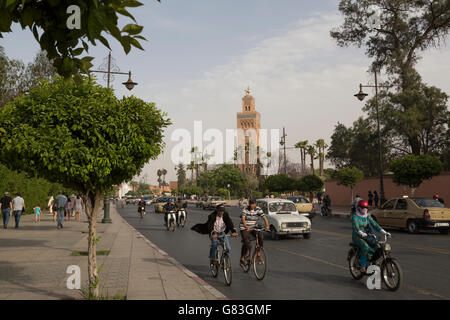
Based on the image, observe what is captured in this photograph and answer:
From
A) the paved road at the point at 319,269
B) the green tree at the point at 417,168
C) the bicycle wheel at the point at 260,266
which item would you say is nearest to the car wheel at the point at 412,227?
the paved road at the point at 319,269

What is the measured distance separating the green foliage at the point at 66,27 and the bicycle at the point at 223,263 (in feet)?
17.6

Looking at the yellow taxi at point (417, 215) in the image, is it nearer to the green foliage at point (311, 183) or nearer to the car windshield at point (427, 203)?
the car windshield at point (427, 203)

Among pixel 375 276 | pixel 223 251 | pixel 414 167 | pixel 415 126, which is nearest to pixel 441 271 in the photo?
pixel 375 276

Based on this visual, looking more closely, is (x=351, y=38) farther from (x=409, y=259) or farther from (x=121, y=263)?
(x=121, y=263)

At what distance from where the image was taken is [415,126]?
3606 centimetres

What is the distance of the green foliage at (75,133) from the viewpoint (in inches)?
264

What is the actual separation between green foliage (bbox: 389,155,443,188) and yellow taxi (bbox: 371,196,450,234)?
906 cm

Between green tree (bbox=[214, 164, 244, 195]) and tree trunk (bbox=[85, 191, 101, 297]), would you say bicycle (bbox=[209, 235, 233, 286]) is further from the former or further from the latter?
green tree (bbox=[214, 164, 244, 195])

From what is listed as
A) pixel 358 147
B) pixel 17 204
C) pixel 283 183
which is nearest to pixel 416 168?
pixel 358 147

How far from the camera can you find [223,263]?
839 centimetres

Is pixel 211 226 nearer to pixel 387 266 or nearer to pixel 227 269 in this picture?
pixel 227 269

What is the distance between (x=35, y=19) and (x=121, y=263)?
817 cm

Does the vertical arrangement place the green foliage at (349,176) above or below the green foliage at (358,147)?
below

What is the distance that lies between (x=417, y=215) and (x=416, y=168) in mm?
10307
